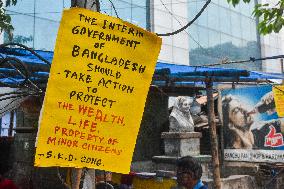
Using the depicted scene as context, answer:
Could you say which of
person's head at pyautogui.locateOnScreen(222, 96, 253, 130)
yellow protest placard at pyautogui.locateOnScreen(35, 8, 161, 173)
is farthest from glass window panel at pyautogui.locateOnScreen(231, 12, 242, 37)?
yellow protest placard at pyautogui.locateOnScreen(35, 8, 161, 173)

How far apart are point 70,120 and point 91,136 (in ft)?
0.66

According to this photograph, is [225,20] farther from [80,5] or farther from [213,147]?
[80,5]

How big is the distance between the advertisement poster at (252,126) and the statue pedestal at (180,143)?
61.7 inches

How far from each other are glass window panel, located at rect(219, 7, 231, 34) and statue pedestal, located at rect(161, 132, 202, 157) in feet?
65.1

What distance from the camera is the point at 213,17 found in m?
25.2

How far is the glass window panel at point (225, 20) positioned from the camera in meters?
26.0

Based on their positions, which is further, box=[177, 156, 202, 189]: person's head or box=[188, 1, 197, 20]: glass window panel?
box=[188, 1, 197, 20]: glass window panel

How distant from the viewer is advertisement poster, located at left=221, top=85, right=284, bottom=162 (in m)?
8.35

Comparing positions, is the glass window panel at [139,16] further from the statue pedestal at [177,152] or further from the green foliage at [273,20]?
the green foliage at [273,20]

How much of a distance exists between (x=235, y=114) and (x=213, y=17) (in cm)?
1766

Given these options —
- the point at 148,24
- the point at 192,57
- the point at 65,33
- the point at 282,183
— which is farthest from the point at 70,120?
the point at 192,57

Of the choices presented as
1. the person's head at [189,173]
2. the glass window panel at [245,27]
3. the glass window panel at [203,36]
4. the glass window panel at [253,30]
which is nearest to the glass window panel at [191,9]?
the glass window panel at [203,36]

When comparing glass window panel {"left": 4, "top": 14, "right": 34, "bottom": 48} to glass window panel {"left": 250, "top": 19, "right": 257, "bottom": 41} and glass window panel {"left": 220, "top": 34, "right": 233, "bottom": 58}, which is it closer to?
glass window panel {"left": 220, "top": 34, "right": 233, "bottom": 58}

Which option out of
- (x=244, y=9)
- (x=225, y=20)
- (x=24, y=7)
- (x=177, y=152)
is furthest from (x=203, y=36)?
(x=177, y=152)
